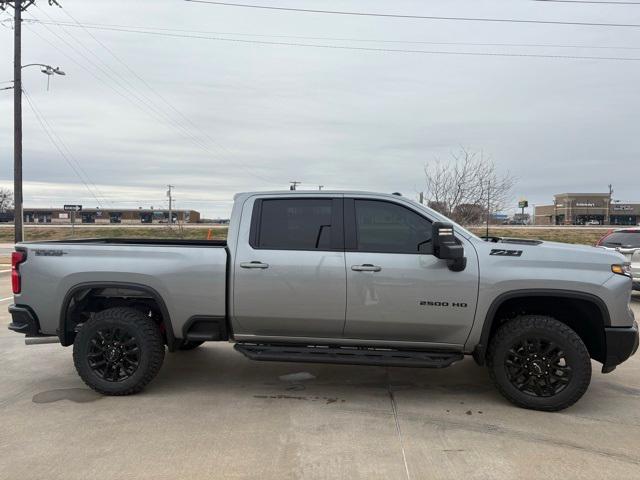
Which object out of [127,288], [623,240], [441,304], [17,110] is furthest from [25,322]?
[17,110]

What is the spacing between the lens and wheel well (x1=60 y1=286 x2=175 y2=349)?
15.6ft

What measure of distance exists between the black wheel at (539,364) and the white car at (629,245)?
6.79 m

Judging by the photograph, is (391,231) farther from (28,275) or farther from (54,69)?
(54,69)

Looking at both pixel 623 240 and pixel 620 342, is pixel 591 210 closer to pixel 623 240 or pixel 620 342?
pixel 623 240

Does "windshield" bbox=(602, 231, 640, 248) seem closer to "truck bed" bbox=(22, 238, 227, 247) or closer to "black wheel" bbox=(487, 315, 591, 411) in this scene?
"black wheel" bbox=(487, 315, 591, 411)

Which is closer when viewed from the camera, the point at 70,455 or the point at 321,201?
the point at 70,455

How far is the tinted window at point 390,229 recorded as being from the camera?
4500mm

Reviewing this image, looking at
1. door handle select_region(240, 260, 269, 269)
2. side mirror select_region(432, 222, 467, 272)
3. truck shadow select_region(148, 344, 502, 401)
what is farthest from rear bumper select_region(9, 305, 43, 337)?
side mirror select_region(432, 222, 467, 272)

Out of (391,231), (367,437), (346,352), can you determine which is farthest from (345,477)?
(391,231)

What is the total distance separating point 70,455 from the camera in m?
3.57

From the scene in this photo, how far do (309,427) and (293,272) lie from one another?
1.30m

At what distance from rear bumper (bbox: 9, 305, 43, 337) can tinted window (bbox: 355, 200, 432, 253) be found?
3179 millimetres

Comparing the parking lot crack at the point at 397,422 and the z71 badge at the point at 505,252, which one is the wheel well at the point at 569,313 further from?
the parking lot crack at the point at 397,422

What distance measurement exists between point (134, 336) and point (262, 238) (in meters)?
1.50
